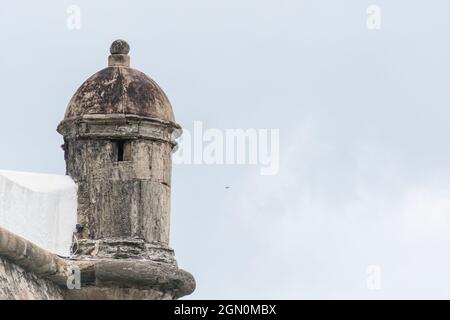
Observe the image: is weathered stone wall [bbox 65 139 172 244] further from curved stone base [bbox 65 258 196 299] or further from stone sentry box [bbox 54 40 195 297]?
curved stone base [bbox 65 258 196 299]

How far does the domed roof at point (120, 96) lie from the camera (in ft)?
43.6

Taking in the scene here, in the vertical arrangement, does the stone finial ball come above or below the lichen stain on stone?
above

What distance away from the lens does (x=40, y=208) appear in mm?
12695

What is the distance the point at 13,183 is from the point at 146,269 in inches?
44.6

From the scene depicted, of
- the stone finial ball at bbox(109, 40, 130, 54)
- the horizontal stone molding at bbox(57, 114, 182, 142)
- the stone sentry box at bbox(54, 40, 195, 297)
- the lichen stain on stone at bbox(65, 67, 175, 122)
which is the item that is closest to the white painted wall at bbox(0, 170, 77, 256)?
the stone sentry box at bbox(54, 40, 195, 297)

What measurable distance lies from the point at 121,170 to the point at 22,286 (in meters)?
1.49

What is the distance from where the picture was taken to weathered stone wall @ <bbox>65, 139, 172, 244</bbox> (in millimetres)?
13133

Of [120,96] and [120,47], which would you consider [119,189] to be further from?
[120,47]

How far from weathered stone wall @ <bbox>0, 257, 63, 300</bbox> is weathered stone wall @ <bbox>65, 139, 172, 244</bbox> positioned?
29.3 inches
